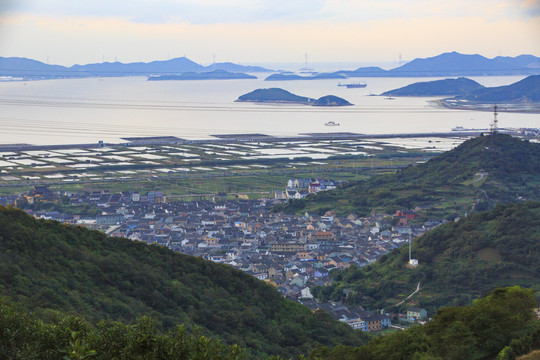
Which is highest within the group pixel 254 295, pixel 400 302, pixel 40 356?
pixel 40 356

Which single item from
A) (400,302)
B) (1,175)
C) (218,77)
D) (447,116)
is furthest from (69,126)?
(218,77)

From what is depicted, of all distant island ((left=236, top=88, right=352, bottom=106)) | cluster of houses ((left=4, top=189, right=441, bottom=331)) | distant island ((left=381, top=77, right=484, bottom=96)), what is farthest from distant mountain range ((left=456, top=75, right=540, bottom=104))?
cluster of houses ((left=4, top=189, right=441, bottom=331))

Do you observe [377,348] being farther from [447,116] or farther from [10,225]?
[447,116]

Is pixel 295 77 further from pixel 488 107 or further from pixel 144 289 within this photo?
pixel 144 289

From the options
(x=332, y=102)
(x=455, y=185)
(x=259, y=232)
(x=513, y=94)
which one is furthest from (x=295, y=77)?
(x=259, y=232)

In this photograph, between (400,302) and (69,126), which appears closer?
(400,302)

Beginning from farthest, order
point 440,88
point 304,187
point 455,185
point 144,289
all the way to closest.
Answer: point 440,88, point 304,187, point 455,185, point 144,289
